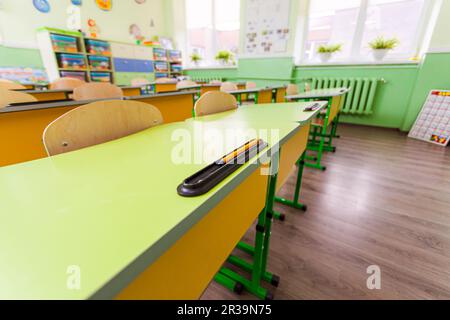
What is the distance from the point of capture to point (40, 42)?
3.98 metres

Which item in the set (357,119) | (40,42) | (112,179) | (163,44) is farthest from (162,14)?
(112,179)

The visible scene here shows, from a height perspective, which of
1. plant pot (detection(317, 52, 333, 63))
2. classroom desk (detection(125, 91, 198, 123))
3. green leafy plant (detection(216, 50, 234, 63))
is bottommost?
classroom desk (detection(125, 91, 198, 123))

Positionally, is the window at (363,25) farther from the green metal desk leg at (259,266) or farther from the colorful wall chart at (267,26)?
the green metal desk leg at (259,266)

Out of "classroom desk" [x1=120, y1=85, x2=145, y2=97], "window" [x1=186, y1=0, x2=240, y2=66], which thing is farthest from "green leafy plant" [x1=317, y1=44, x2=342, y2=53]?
"classroom desk" [x1=120, y1=85, x2=145, y2=97]

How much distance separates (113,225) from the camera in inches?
12.4

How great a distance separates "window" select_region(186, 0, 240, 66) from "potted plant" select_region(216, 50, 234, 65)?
17cm

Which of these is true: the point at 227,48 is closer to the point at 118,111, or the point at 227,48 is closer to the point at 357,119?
the point at 357,119

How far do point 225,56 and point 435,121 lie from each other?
420 cm

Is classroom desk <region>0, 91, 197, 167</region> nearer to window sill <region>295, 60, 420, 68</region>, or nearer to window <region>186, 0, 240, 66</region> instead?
window sill <region>295, 60, 420, 68</region>

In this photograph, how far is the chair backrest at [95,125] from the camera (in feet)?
2.10

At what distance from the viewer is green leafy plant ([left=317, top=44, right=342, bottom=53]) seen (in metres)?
3.98

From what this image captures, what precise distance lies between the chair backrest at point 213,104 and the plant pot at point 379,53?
3554mm

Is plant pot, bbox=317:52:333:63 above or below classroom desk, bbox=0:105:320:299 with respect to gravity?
above
